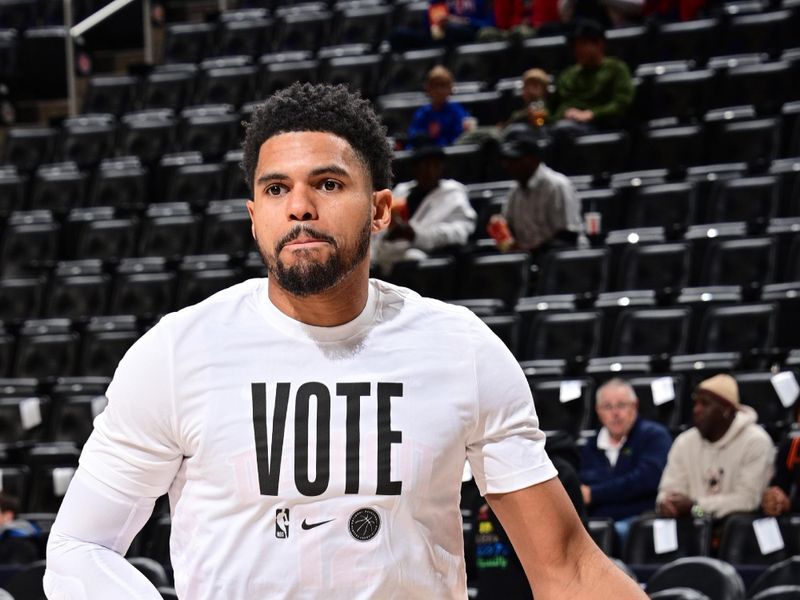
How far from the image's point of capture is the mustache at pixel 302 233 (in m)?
1.87

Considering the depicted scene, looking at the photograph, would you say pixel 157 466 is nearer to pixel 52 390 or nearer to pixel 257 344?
pixel 257 344

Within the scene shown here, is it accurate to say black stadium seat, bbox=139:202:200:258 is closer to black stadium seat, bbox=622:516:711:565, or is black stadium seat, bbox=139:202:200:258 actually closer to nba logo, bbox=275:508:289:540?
black stadium seat, bbox=622:516:711:565

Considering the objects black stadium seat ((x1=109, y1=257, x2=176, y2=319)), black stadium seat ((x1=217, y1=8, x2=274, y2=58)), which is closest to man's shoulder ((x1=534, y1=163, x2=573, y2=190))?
black stadium seat ((x1=109, y1=257, x2=176, y2=319))

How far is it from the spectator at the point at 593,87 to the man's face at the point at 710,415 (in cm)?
345

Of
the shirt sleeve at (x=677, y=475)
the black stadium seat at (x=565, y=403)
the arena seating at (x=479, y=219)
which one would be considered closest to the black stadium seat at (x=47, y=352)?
the arena seating at (x=479, y=219)

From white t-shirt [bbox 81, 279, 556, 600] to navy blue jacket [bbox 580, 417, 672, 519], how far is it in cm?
462

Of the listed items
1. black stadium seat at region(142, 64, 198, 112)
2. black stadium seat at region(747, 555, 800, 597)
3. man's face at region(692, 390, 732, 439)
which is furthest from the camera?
black stadium seat at region(142, 64, 198, 112)

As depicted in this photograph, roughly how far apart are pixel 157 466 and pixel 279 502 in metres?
0.19

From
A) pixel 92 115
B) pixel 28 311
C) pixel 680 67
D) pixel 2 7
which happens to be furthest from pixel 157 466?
pixel 2 7

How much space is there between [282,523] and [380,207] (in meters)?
0.50

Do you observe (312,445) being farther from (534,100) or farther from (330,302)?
(534,100)

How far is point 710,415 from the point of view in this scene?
20.7 ft

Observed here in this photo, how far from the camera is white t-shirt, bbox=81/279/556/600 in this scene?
1.84 m

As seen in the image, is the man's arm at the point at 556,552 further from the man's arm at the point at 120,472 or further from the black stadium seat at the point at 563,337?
the black stadium seat at the point at 563,337
